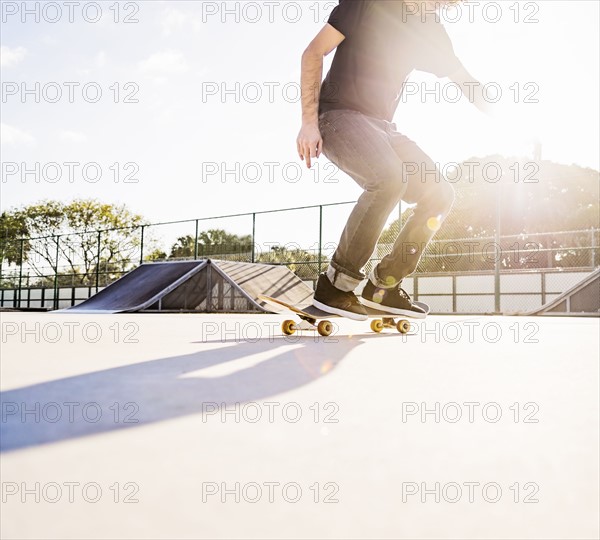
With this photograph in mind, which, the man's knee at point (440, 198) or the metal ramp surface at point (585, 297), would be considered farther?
the metal ramp surface at point (585, 297)

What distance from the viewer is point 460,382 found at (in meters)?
1.36

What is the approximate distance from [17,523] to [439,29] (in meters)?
3.22

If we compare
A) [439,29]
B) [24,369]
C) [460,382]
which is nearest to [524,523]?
[460,382]

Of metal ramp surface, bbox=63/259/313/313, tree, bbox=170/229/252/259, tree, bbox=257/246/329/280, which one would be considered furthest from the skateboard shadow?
tree, bbox=170/229/252/259

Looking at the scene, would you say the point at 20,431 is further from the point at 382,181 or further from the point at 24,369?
the point at 382,181

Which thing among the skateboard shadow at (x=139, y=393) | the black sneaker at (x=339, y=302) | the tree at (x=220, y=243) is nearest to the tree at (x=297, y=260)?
the tree at (x=220, y=243)

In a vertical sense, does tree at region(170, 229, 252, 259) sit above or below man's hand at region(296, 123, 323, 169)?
above

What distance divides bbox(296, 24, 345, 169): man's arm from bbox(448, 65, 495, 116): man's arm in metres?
0.84

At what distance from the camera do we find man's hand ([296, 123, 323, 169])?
8.98 ft

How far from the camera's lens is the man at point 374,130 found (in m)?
2.69

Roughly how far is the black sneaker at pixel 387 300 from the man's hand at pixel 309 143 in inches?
32.8

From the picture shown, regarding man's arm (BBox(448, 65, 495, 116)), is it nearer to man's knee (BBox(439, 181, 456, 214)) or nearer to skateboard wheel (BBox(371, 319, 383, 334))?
man's knee (BBox(439, 181, 456, 214))

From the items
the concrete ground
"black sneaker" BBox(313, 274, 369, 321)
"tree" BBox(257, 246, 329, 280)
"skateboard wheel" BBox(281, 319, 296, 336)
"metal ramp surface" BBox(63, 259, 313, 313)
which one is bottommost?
the concrete ground

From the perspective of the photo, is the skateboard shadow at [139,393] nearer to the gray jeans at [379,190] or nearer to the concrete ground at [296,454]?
the concrete ground at [296,454]
